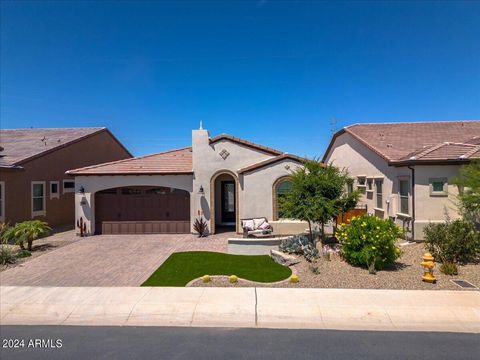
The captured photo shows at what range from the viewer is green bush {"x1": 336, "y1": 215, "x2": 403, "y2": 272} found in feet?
29.1

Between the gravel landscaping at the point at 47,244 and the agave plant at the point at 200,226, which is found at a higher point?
the agave plant at the point at 200,226

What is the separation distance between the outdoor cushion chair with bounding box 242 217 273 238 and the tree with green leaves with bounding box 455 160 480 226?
24.1 feet

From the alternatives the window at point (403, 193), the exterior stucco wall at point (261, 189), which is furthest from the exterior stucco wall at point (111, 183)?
the window at point (403, 193)

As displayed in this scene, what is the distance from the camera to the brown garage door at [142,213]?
15.7m

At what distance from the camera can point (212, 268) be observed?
9.55 metres

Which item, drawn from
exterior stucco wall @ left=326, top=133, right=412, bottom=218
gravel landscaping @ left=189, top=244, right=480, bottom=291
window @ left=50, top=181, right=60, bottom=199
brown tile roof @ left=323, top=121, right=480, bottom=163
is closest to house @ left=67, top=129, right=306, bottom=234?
window @ left=50, top=181, right=60, bottom=199

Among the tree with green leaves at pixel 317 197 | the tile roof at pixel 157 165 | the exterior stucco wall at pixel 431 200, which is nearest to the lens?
the tree with green leaves at pixel 317 197

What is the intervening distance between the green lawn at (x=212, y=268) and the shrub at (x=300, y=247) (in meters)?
0.76

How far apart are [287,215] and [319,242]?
6.49 ft

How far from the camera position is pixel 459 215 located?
1176cm

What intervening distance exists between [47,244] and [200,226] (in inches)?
271

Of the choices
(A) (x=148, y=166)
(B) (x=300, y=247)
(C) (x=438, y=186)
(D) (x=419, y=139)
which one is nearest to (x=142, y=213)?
(A) (x=148, y=166)

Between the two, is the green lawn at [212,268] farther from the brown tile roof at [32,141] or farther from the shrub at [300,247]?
the brown tile roof at [32,141]

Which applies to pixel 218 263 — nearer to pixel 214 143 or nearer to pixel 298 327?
pixel 298 327
